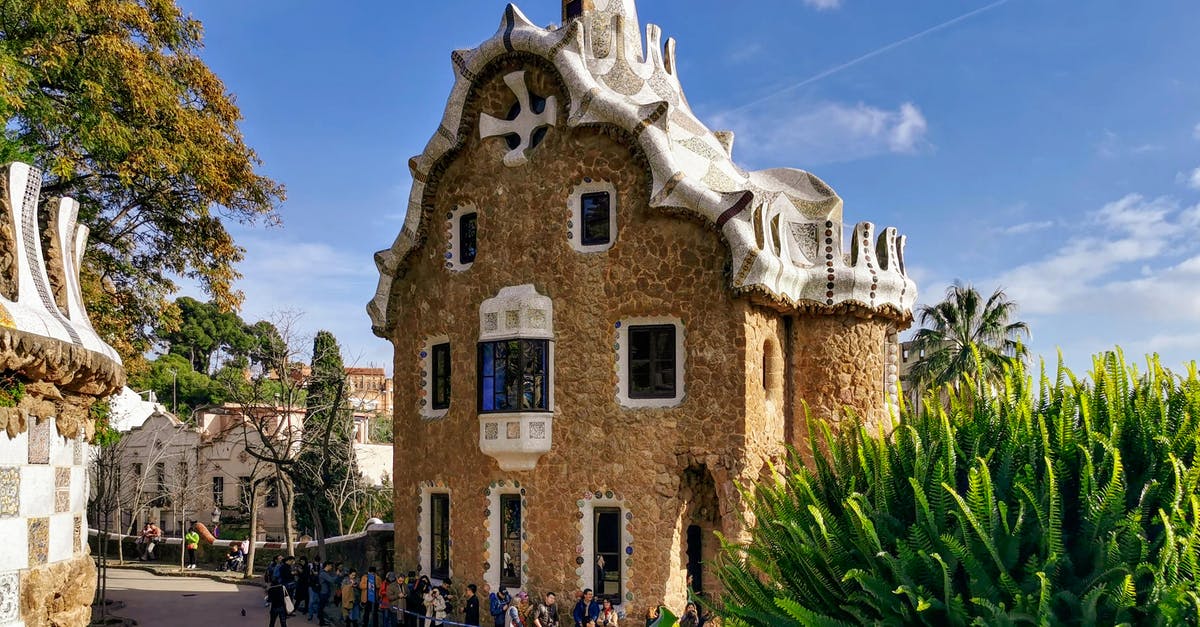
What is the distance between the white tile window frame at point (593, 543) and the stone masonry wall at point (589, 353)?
0.31 feet

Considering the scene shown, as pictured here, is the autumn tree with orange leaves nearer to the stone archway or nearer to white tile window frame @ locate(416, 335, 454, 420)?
white tile window frame @ locate(416, 335, 454, 420)

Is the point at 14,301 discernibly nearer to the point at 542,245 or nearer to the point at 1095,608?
the point at 1095,608

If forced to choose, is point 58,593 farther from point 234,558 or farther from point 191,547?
point 191,547

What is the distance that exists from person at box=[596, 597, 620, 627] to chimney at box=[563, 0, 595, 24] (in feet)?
35.3

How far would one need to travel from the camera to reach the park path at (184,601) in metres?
19.2

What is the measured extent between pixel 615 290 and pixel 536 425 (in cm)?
251

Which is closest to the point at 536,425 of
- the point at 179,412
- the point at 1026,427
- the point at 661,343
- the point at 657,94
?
the point at 661,343

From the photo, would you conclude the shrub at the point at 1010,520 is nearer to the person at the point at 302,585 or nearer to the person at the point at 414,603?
the person at the point at 414,603

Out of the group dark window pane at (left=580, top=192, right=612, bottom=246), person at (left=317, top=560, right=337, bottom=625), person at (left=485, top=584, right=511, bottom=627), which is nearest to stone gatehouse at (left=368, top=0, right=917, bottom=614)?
dark window pane at (left=580, top=192, right=612, bottom=246)

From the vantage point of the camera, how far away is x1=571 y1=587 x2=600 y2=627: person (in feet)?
49.3

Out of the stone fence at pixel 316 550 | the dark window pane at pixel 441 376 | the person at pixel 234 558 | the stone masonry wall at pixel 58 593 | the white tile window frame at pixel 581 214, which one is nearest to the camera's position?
the stone masonry wall at pixel 58 593

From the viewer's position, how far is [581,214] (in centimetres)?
1705

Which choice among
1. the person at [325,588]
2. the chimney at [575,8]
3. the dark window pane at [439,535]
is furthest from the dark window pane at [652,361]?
the person at [325,588]

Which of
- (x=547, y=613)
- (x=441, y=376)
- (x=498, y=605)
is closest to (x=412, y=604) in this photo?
(x=498, y=605)
